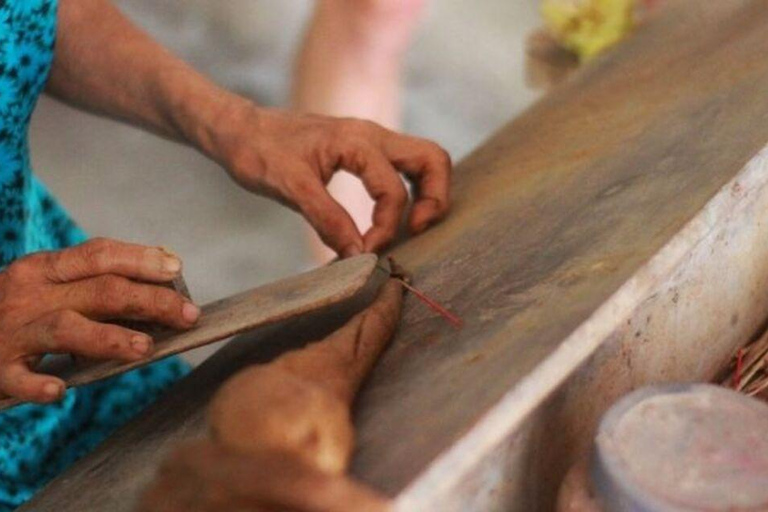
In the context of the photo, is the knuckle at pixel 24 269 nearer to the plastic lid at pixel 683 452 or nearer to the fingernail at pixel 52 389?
the fingernail at pixel 52 389

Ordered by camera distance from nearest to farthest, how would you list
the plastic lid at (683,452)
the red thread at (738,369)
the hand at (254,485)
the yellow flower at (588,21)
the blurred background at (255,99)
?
the hand at (254,485) → the plastic lid at (683,452) → the red thread at (738,369) → the yellow flower at (588,21) → the blurred background at (255,99)

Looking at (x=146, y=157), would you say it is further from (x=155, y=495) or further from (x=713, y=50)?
(x=155, y=495)

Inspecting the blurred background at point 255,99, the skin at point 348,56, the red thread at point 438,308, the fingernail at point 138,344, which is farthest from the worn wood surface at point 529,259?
the blurred background at point 255,99

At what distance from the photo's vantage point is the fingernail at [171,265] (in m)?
0.88

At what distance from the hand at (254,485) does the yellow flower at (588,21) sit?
153 centimetres

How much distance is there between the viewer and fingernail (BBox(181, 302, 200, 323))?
2.83 ft

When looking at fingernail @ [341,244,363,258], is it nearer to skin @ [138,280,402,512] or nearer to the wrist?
the wrist

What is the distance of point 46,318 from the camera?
0.89 meters

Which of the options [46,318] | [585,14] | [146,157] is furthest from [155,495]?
[146,157]

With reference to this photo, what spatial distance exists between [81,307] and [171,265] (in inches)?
3.5

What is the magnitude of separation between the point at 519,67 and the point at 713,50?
6.03 feet

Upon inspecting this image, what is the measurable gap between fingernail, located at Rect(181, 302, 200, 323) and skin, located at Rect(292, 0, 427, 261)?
124 cm

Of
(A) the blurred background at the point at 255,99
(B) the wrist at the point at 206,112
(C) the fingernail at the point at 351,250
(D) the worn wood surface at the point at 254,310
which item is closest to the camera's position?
(D) the worn wood surface at the point at 254,310

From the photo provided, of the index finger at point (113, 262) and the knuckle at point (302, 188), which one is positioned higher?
the index finger at point (113, 262)
